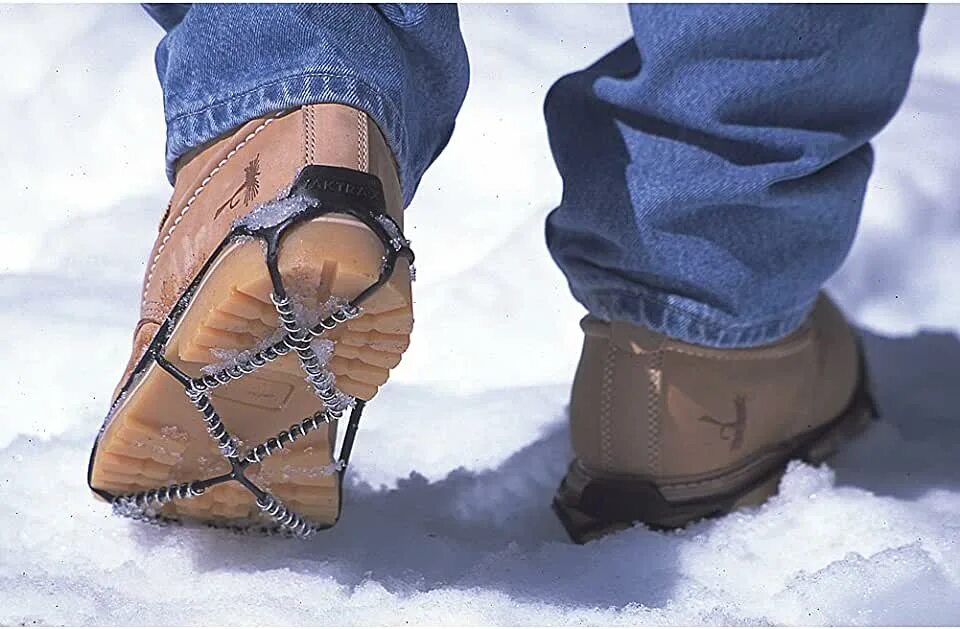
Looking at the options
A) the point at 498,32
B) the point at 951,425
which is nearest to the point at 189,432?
the point at 951,425

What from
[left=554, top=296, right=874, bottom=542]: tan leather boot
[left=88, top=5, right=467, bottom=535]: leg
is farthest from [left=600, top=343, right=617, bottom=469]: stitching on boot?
[left=88, top=5, right=467, bottom=535]: leg

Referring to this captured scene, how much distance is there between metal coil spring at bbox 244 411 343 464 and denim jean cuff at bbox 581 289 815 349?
22cm

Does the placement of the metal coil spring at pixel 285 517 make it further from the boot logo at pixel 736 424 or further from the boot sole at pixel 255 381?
the boot logo at pixel 736 424

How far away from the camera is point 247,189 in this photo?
626mm

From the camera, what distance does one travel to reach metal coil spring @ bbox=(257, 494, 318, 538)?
0.70 metres

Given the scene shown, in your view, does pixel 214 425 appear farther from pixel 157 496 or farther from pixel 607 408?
pixel 607 408

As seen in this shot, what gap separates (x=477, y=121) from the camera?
1.23 metres

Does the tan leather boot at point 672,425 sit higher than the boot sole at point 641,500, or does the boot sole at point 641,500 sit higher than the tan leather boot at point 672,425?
the tan leather boot at point 672,425

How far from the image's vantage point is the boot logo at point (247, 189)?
24.4 inches

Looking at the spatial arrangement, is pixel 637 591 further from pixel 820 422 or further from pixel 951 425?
pixel 951 425

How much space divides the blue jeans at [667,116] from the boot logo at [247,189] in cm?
3

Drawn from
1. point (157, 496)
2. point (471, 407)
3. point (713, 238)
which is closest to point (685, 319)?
point (713, 238)

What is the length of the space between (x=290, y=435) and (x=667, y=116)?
0.27 metres

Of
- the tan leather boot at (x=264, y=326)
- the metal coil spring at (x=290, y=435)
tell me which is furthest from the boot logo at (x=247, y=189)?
the metal coil spring at (x=290, y=435)
